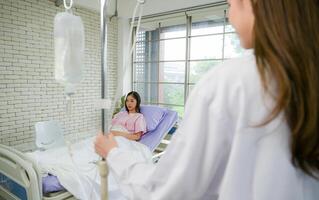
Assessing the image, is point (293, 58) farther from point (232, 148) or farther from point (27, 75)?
point (27, 75)

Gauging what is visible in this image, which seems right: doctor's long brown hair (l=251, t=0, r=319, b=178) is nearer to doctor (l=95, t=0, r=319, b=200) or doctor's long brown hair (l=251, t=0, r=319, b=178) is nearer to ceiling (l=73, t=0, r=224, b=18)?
doctor (l=95, t=0, r=319, b=200)

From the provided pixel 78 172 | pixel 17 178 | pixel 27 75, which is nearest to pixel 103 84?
pixel 78 172

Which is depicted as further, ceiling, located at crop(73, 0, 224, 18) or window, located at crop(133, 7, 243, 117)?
window, located at crop(133, 7, 243, 117)

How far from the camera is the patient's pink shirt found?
306 cm

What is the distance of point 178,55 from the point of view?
428 centimetres

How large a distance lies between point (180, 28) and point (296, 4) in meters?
3.95

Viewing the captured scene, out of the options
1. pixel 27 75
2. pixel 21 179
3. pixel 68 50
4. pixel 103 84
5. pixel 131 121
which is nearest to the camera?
pixel 103 84

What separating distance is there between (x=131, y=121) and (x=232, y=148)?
8.85 ft

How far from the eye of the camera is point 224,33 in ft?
12.5

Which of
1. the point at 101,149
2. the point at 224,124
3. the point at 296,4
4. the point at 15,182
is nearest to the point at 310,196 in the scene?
the point at 224,124

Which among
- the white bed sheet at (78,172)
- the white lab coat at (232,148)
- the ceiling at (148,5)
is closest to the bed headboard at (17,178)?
the white bed sheet at (78,172)

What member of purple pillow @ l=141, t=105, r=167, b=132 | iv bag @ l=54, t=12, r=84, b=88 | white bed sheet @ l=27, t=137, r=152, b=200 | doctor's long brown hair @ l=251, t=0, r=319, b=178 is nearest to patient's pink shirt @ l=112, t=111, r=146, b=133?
purple pillow @ l=141, t=105, r=167, b=132

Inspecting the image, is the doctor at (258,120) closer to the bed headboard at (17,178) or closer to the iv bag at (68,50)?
the iv bag at (68,50)

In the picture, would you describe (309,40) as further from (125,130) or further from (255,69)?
(125,130)
